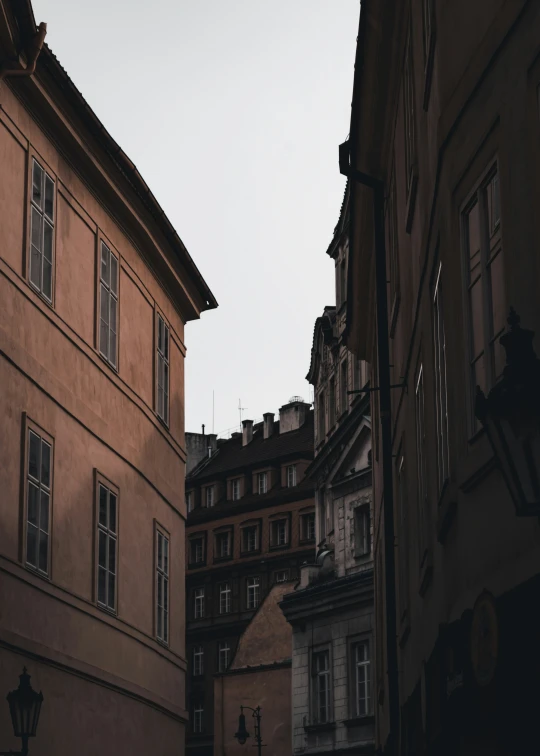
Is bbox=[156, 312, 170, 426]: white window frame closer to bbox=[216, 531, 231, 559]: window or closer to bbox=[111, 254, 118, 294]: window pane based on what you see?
bbox=[111, 254, 118, 294]: window pane

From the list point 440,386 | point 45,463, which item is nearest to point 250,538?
point 45,463

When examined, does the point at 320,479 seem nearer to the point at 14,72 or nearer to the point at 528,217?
the point at 14,72

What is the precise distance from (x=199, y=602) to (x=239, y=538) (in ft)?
16.3

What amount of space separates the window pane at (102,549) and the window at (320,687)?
26.8 metres

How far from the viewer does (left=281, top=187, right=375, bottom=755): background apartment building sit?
42094mm

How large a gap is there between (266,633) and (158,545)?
109ft

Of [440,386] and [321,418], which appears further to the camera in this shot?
[321,418]

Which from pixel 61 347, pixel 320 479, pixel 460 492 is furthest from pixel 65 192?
pixel 320 479

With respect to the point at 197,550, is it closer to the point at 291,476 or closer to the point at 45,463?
the point at 291,476

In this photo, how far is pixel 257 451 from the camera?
83250 millimetres

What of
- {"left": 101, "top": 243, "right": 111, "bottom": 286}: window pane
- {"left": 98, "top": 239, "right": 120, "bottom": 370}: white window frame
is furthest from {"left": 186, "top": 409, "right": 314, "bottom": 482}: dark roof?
{"left": 101, "top": 243, "right": 111, "bottom": 286}: window pane

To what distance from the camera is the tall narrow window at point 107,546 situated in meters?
18.4

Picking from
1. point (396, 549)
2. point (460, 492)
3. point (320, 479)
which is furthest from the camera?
point (320, 479)

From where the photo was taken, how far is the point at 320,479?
48.0 m
